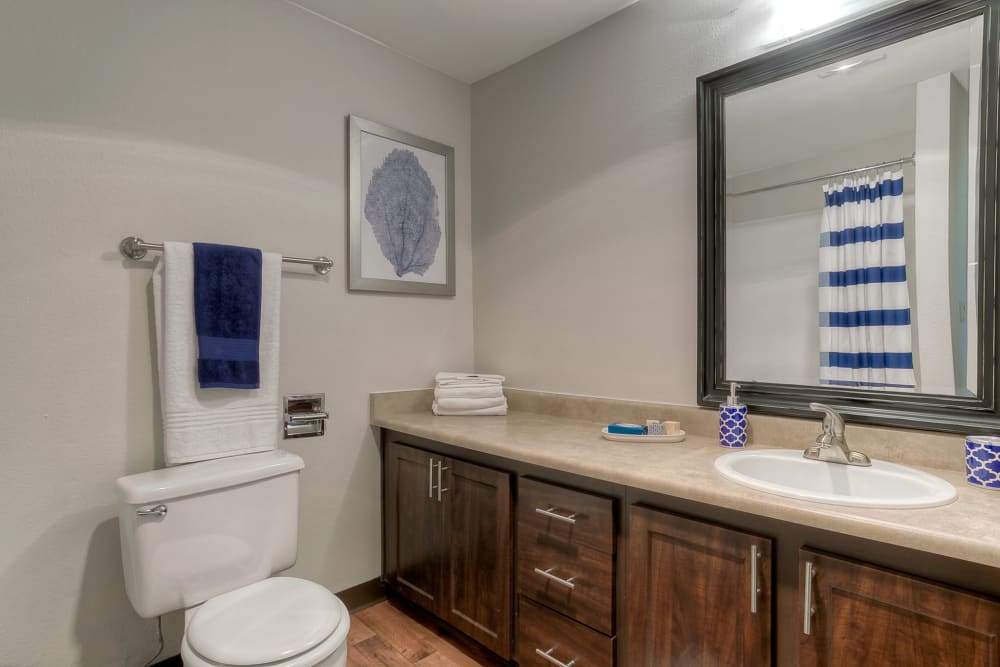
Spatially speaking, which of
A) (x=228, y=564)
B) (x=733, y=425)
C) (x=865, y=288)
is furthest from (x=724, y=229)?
(x=228, y=564)

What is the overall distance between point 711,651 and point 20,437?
1.87 m

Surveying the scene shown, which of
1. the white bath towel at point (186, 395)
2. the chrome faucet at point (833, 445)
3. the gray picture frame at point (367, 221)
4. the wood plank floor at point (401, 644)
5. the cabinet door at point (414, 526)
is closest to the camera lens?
the chrome faucet at point (833, 445)

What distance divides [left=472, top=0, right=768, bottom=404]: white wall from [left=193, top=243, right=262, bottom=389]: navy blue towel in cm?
112

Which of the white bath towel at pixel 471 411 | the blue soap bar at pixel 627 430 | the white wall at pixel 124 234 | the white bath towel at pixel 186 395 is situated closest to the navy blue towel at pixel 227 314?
the white bath towel at pixel 186 395

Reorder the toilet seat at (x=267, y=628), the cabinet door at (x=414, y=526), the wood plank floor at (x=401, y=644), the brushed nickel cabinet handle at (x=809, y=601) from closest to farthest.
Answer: the brushed nickel cabinet handle at (x=809, y=601) → the toilet seat at (x=267, y=628) → the wood plank floor at (x=401, y=644) → the cabinet door at (x=414, y=526)

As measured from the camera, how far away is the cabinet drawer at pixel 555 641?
135cm

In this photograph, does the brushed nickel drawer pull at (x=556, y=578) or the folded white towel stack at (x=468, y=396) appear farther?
the folded white towel stack at (x=468, y=396)

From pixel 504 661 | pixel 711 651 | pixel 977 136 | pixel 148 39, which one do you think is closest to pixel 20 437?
pixel 148 39

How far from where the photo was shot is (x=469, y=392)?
7.09ft

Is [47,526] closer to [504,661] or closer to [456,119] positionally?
[504,661]

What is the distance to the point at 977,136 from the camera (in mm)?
1204

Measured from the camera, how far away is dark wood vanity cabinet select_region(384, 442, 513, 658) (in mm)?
1621

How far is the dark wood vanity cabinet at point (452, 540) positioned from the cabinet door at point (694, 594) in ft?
1.50

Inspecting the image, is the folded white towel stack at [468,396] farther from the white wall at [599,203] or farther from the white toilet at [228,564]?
the white toilet at [228,564]
